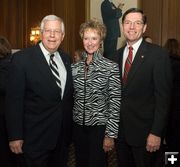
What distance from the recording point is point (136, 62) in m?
3.05

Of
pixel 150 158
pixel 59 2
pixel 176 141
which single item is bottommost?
pixel 176 141

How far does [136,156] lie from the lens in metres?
3.10

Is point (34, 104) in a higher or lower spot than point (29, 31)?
lower

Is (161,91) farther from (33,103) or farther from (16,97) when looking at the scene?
(16,97)

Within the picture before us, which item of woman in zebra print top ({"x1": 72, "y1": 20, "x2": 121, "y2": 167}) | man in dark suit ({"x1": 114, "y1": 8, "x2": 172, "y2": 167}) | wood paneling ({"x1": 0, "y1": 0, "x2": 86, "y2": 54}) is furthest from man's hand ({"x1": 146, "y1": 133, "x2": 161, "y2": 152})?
wood paneling ({"x1": 0, "y1": 0, "x2": 86, "y2": 54})

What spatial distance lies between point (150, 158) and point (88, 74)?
81 centimetres

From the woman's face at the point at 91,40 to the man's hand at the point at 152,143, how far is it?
78cm

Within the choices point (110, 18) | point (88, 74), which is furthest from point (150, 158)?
point (110, 18)

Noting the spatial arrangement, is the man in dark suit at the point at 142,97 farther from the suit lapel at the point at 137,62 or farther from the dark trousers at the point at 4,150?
the dark trousers at the point at 4,150

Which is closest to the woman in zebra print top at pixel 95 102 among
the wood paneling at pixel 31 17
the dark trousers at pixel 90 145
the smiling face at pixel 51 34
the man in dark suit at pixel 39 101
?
the dark trousers at pixel 90 145

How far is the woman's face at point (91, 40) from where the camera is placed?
3059 millimetres

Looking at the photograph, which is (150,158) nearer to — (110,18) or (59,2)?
(110,18)

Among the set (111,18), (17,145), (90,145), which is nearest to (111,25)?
(111,18)

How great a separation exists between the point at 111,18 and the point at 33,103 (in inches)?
187
